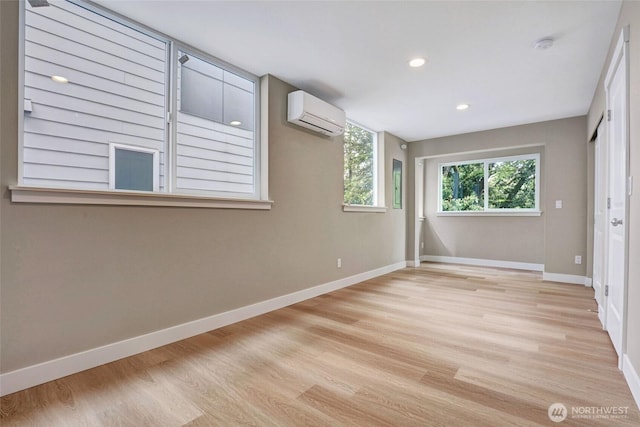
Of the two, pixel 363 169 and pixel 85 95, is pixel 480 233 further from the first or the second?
pixel 85 95

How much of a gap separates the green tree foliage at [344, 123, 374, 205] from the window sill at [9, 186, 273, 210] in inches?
74.1

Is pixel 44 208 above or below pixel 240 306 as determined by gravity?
above

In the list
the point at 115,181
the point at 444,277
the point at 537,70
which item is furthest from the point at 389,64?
the point at 444,277

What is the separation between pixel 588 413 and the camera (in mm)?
1428

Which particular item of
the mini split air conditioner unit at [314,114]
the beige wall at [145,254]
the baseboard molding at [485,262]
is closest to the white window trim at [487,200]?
the baseboard molding at [485,262]

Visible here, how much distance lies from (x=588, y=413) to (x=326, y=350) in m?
1.38

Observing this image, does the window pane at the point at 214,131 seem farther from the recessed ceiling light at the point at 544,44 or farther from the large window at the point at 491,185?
the large window at the point at 491,185

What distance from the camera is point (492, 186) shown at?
5.80 m

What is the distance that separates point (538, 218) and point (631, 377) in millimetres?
4407

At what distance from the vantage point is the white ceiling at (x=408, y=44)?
6.64 ft

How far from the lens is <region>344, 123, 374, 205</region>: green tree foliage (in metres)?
4.24

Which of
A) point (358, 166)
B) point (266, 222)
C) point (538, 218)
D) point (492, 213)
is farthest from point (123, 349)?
point (538, 218)

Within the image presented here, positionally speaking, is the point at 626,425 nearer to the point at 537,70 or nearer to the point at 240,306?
the point at 240,306

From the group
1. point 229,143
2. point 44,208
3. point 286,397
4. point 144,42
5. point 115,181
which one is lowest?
point 286,397
